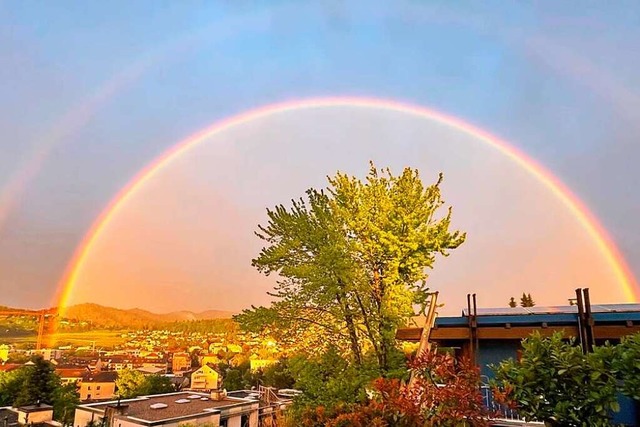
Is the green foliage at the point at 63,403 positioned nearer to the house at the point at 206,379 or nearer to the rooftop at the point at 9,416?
the rooftop at the point at 9,416

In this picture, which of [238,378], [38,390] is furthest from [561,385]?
[238,378]

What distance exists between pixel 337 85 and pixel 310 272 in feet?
34.1

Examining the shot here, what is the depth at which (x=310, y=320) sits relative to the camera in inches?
421

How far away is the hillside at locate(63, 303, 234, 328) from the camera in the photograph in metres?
42.8

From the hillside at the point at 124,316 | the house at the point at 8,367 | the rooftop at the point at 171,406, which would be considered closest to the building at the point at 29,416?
the rooftop at the point at 171,406

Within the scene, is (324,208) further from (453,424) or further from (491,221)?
(491,221)

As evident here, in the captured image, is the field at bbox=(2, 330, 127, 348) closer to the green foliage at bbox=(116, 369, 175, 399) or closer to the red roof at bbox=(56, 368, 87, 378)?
the red roof at bbox=(56, 368, 87, 378)

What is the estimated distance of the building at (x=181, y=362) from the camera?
47.8 meters

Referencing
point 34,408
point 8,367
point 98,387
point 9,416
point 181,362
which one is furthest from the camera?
point 181,362

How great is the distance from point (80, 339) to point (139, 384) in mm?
16058

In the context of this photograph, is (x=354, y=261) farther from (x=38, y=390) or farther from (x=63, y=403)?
(x=63, y=403)

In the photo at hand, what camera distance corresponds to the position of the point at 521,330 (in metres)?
7.11

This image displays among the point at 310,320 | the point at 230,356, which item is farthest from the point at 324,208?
the point at 230,356

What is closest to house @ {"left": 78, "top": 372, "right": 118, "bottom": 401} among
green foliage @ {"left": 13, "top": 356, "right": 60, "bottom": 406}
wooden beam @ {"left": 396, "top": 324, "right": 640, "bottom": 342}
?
green foliage @ {"left": 13, "top": 356, "right": 60, "bottom": 406}
